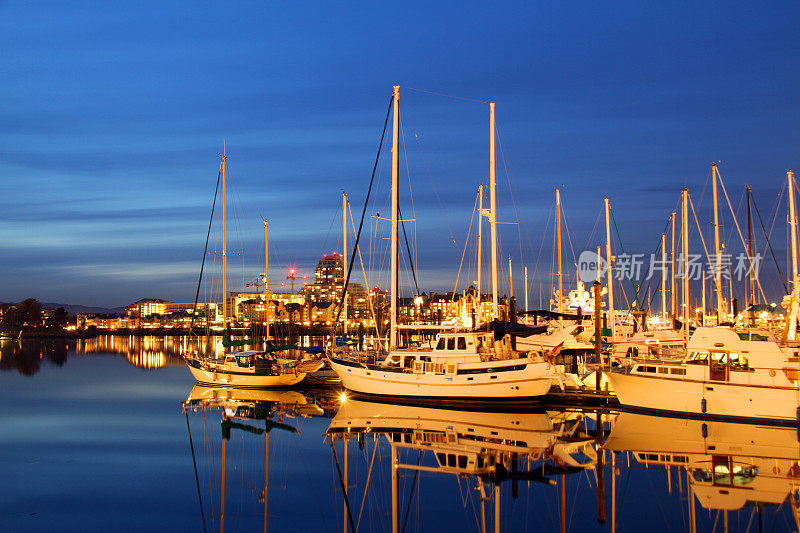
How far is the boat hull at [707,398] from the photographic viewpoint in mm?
25281

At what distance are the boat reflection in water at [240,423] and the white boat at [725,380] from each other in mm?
14030

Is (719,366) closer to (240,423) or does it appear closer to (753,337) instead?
(753,337)

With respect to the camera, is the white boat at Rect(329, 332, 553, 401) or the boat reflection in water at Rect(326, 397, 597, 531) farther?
the white boat at Rect(329, 332, 553, 401)

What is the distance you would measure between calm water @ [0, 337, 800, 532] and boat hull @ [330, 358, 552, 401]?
3.43 ft

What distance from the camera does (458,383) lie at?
3117cm

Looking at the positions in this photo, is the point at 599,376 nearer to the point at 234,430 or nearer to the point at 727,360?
the point at 727,360

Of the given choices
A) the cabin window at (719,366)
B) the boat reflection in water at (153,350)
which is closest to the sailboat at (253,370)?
the boat reflection in water at (153,350)

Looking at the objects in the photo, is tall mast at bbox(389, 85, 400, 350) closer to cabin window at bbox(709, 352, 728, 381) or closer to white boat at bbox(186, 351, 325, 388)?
white boat at bbox(186, 351, 325, 388)

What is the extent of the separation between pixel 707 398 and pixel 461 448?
10.3 meters

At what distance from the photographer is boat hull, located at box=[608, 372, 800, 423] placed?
995 inches

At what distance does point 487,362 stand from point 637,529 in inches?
626

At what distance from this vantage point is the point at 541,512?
55.4ft

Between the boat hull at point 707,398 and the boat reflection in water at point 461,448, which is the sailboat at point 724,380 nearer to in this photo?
the boat hull at point 707,398

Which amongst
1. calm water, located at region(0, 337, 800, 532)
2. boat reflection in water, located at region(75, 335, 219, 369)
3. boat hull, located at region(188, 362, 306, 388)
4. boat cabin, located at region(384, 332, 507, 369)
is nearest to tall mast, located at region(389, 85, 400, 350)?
boat cabin, located at region(384, 332, 507, 369)
